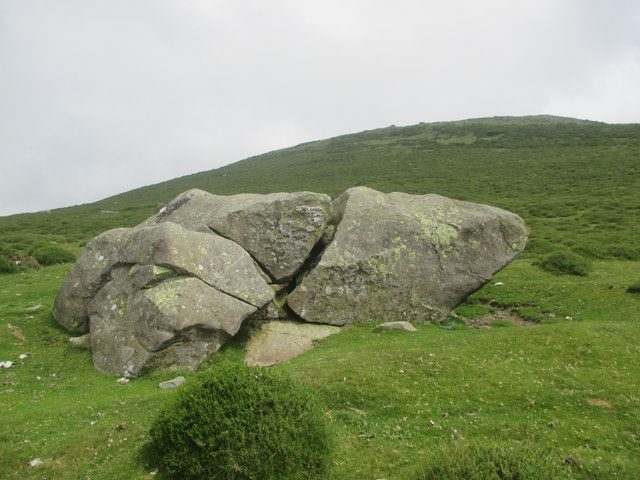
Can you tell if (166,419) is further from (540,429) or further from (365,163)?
(365,163)

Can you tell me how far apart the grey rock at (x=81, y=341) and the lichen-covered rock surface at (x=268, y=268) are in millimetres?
715

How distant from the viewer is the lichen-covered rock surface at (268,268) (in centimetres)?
1491

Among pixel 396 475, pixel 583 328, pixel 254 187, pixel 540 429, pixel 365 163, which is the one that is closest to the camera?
pixel 396 475

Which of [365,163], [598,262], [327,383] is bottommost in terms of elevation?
[598,262]

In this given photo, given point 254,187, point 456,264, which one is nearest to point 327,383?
point 456,264

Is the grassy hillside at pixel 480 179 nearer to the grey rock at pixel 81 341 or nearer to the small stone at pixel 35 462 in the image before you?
the grey rock at pixel 81 341

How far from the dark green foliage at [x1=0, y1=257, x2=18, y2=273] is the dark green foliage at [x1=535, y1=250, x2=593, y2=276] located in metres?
36.5

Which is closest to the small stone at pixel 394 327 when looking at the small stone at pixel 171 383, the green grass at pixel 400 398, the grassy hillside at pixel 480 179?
the green grass at pixel 400 398

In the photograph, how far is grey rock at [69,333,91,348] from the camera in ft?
52.5

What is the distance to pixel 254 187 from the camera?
103625 millimetres

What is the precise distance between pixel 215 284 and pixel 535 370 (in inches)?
468

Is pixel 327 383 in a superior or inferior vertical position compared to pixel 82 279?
inferior

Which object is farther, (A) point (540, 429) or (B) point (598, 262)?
(B) point (598, 262)

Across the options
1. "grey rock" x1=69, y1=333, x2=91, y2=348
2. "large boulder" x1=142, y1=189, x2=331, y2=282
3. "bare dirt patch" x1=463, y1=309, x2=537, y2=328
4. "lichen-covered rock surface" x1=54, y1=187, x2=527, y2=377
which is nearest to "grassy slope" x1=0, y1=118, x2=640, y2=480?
"grey rock" x1=69, y1=333, x2=91, y2=348
